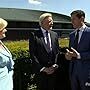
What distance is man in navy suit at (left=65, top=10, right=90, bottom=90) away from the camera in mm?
5352

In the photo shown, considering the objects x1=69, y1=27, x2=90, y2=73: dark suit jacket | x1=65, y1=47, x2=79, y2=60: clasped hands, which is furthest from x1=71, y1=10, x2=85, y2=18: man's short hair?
x1=65, y1=47, x2=79, y2=60: clasped hands

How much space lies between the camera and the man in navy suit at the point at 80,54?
17.6 ft

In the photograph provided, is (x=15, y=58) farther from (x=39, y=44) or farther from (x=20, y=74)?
(x=39, y=44)

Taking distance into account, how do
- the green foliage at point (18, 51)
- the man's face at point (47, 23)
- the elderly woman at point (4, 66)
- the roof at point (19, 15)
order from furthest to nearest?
the roof at point (19, 15) < the green foliage at point (18, 51) < the man's face at point (47, 23) < the elderly woman at point (4, 66)

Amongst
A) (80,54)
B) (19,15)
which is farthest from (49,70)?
(19,15)

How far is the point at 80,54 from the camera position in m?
5.36

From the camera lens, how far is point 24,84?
660 centimetres

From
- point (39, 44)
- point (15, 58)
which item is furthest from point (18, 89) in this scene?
point (39, 44)

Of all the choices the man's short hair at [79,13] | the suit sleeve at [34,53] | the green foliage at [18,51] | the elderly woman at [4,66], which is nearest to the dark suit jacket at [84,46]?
the man's short hair at [79,13]

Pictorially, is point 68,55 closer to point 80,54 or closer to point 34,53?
point 80,54

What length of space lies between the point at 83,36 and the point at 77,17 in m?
0.35

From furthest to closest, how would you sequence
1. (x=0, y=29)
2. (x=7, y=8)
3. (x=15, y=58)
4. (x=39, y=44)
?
(x=7, y=8) < (x=15, y=58) < (x=39, y=44) < (x=0, y=29)

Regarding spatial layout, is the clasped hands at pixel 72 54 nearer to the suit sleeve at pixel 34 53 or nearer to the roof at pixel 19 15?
the suit sleeve at pixel 34 53

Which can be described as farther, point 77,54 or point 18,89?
point 18,89
